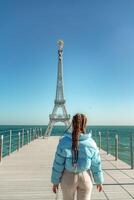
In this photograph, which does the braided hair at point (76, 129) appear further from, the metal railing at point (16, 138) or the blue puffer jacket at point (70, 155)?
the metal railing at point (16, 138)

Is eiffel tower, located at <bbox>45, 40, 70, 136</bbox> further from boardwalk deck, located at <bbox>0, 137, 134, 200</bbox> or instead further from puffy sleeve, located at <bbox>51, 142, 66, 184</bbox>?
puffy sleeve, located at <bbox>51, 142, 66, 184</bbox>


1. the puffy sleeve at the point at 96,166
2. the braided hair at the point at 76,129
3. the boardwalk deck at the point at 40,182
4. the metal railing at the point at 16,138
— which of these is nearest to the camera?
the braided hair at the point at 76,129

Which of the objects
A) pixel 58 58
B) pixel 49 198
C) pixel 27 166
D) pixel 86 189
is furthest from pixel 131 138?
pixel 58 58

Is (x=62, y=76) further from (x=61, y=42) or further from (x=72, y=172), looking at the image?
(x=72, y=172)

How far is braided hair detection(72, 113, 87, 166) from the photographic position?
11.2 ft

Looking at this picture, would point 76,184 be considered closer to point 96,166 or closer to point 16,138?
point 96,166

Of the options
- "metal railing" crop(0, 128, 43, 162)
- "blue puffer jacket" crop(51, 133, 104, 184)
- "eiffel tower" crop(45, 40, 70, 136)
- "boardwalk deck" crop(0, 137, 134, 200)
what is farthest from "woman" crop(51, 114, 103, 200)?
"eiffel tower" crop(45, 40, 70, 136)

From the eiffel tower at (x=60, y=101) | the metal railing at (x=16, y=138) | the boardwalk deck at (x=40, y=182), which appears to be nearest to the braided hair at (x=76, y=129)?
the boardwalk deck at (x=40, y=182)

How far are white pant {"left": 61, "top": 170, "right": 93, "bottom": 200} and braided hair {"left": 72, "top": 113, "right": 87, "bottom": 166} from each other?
0.46ft

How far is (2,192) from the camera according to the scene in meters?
6.32

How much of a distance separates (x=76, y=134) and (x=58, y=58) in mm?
40040

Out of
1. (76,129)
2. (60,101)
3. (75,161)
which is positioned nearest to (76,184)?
(75,161)

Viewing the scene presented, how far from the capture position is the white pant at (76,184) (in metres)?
3.44

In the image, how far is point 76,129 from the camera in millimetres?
3469
